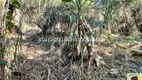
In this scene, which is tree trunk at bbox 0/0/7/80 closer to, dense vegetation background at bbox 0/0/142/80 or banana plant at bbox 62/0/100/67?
dense vegetation background at bbox 0/0/142/80

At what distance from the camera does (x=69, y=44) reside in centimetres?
154

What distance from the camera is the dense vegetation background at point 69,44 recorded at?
4.53ft

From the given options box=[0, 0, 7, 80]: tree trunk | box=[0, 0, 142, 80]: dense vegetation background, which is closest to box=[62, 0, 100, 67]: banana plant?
box=[0, 0, 142, 80]: dense vegetation background

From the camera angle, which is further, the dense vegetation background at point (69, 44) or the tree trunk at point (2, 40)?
the dense vegetation background at point (69, 44)

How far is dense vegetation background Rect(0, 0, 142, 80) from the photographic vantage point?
Answer: 138cm

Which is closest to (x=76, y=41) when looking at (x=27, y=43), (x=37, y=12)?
(x=27, y=43)

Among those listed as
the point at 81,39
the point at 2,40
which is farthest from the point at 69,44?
the point at 2,40

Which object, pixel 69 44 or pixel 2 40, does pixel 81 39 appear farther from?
pixel 2 40

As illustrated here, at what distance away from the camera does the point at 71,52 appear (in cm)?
150

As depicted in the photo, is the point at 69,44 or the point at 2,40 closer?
the point at 2,40

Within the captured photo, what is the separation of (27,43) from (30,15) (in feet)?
1.61

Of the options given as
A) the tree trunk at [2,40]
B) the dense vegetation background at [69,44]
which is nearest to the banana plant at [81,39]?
the dense vegetation background at [69,44]

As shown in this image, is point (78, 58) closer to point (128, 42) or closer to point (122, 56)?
point (122, 56)

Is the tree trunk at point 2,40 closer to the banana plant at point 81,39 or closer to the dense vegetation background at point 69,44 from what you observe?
the dense vegetation background at point 69,44
